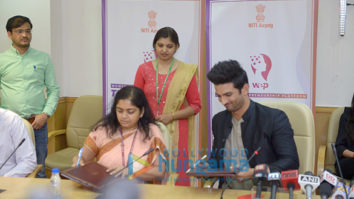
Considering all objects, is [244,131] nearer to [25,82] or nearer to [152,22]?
[152,22]

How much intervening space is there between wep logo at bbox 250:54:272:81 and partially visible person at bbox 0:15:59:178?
1782 mm

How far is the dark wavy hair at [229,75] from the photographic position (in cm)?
210

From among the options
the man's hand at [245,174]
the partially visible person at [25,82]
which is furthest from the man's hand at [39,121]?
the man's hand at [245,174]

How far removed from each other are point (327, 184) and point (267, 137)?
579 millimetres

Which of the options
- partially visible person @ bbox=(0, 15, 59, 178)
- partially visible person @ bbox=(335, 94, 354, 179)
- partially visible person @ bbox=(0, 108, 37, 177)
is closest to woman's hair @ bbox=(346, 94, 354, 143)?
partially visible person @ bbox=(335, 94, 354, 179)

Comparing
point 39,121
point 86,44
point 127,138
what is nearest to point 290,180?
point 127,138

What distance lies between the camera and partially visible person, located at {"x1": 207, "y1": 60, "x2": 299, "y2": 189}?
6.84ft

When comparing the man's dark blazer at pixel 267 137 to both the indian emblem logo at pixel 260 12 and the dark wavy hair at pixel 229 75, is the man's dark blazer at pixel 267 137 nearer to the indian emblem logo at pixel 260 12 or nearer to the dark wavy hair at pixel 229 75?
the dark wavy hair at pixel 229 75

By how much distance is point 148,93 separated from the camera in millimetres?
3154

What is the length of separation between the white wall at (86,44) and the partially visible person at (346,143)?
567 mm

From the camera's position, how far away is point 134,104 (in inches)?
91.8

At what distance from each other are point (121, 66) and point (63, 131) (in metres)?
0.92

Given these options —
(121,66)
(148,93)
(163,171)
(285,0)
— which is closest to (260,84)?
(285,0)

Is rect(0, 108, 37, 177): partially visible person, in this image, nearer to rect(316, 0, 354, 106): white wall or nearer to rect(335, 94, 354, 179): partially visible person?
rect(335, 94, 354, 179): partially visible person
